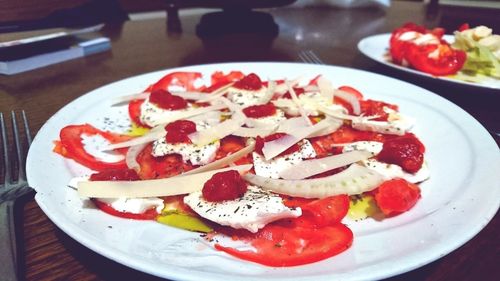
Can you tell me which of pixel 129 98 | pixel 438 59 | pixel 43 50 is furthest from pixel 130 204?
pixel 43 50

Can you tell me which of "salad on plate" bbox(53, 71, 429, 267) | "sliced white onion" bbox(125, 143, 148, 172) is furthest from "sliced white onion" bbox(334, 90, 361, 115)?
"sliced white onion" bbox(125, 143, 148, 172)

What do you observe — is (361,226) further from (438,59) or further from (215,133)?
(438,59)

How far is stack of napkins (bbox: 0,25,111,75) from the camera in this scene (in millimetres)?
2420

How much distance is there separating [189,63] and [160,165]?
1.33m

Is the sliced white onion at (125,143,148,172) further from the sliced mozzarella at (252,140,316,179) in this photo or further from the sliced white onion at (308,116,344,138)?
the sliced white onion at (308,116,344,138)

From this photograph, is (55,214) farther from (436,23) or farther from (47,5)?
(47,5)

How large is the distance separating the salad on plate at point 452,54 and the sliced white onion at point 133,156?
5.14ft

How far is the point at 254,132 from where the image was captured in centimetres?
153

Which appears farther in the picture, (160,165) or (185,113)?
(185,113)

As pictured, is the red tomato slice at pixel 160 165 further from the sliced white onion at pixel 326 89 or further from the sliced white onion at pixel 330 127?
the sliced white onion at pixel 326 89

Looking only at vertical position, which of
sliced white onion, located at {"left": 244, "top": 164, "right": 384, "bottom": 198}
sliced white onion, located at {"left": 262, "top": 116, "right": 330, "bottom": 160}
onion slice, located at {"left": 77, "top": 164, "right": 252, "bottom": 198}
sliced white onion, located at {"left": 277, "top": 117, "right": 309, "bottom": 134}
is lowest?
sliced white onion, located at {"left": 277, "top": 117, "right": 309, "bottom": 134}

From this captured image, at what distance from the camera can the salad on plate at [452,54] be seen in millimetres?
2244

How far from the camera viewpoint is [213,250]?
96 cm

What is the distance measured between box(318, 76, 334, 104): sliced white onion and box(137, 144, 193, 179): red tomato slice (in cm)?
72
